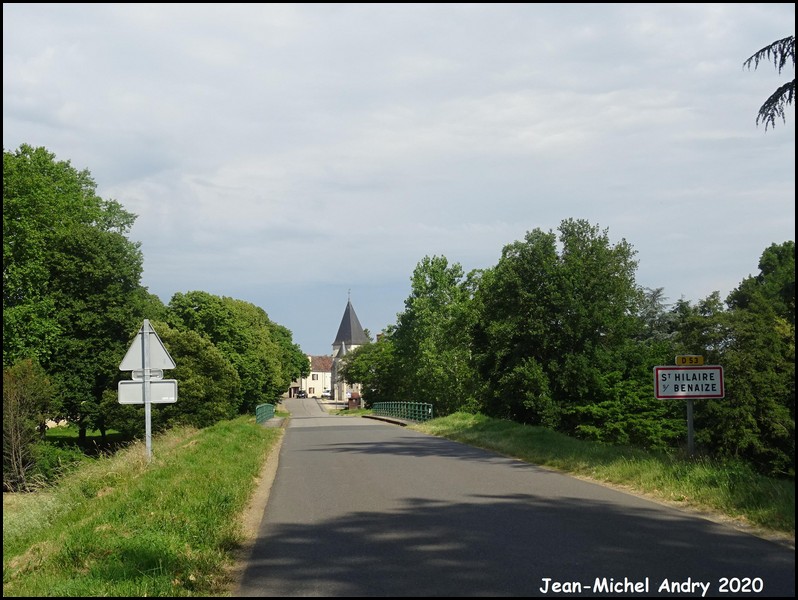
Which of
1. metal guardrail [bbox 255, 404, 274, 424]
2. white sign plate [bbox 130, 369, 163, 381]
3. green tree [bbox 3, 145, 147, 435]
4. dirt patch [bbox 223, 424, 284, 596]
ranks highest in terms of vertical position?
green tree [bbox 3, 145, 147, 435]

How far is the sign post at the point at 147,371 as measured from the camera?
15.2 metres

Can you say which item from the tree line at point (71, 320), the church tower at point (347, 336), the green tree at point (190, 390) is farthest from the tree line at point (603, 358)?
the church tower at point (347, 336)

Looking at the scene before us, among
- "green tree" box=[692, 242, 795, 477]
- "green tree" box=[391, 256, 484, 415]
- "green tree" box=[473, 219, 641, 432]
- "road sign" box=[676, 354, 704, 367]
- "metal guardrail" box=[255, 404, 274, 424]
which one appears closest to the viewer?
"road sign" box=[676, 354, 704, 367]

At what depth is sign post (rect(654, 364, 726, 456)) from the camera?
14070 millimetres

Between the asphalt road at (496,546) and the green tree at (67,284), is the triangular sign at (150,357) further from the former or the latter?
the green tree at (67,284)

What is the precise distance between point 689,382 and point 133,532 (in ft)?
31.9

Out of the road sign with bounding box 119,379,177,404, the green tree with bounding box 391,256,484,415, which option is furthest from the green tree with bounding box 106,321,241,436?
the road sign with bounding box 119,379,177,404

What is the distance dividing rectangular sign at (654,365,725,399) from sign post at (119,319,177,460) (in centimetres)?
888

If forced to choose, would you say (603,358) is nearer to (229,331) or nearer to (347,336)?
(229,331)

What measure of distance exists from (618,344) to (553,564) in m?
42.8

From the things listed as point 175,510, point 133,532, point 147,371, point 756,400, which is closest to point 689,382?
point 175,510

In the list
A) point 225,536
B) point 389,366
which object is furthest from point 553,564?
point 389,366

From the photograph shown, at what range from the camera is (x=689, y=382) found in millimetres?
14211

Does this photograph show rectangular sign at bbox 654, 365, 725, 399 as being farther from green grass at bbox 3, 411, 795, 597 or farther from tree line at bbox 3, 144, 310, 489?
tree line at bbox 3, 144, 310, 489
